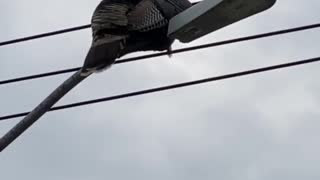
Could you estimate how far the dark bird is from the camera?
4.33m

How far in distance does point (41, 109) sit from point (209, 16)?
1.24m

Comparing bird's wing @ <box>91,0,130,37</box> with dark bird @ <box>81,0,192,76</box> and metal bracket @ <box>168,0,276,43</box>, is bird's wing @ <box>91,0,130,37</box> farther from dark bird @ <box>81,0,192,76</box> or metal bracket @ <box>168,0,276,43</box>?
metal bracket @ <box>168,0,276,43</box>

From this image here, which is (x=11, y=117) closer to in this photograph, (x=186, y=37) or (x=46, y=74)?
(x=46, y=74)

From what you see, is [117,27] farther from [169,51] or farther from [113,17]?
[169,51]

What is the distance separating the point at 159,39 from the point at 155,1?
274 millimetres

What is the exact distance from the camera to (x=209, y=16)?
14.1 ft

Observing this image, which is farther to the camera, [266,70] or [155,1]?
[266,70]

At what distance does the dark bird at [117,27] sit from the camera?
14.2 feet

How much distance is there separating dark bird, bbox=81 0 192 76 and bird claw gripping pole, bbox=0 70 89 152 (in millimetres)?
184

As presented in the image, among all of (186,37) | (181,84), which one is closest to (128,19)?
(186,37)

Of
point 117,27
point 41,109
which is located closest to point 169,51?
point 117,27

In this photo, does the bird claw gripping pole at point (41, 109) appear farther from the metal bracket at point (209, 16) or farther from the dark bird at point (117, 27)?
the metal bracket at point (209, 16)

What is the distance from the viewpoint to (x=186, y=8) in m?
4.62

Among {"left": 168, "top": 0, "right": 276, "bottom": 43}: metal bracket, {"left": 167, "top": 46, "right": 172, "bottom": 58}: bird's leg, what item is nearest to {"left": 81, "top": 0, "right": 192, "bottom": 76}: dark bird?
{"left": 168, "top": 0, "right": 276, "bottom": 43}: metal bracket
